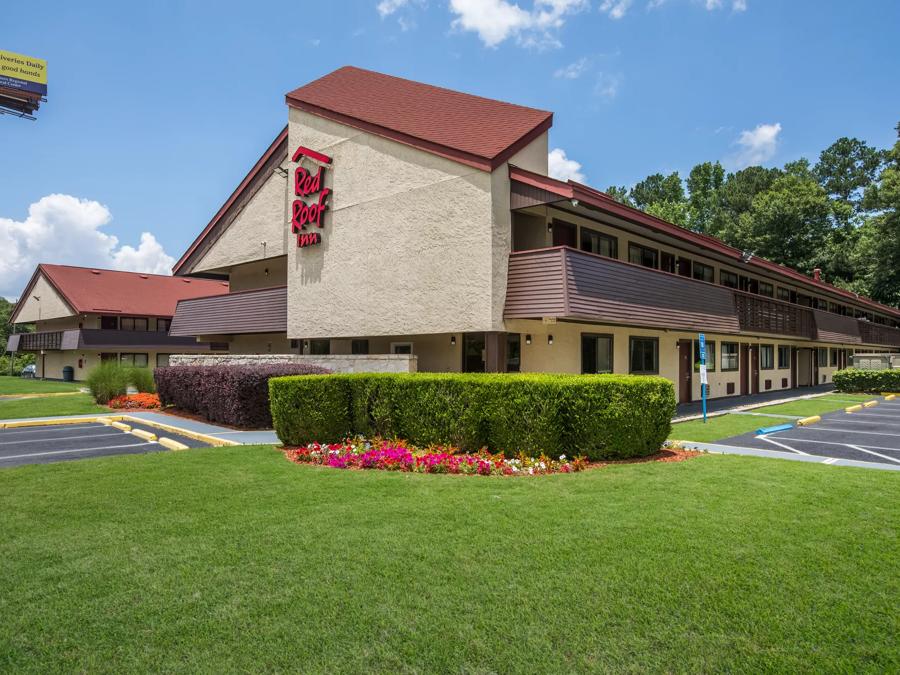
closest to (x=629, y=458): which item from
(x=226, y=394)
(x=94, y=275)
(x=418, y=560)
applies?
(x=418, y=560)

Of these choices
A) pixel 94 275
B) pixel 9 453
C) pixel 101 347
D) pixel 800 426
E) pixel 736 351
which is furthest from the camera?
pixel 94 275

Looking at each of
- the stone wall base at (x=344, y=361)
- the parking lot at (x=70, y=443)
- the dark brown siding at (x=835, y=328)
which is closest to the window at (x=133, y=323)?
the stone wall base at (x=344, y=361)

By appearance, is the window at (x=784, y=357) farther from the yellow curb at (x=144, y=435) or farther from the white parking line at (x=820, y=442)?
the yellow curb at (x=144, y=435)

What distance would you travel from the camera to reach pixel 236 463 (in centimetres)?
1032

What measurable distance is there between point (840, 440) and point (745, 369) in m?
16.9

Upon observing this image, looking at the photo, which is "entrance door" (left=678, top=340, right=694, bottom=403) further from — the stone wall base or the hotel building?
the stone wall base

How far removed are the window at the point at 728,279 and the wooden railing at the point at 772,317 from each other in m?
2.38

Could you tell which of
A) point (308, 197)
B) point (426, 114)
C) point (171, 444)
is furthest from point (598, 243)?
point (171, 444)

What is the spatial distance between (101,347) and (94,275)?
9.48 meters

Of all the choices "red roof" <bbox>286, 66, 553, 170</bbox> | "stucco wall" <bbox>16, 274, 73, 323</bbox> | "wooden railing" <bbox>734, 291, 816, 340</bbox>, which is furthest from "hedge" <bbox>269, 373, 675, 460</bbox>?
"stucco wall" <bbox>16, 274, 73, 323</bbox>

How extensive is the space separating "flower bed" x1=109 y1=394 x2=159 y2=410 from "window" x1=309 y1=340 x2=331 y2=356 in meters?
6.39

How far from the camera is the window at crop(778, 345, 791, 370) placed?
113 feet

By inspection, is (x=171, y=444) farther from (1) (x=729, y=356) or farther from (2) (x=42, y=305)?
(2) (x=42, y=305)

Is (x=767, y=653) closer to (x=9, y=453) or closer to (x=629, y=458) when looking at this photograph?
(x=629, y=458)
